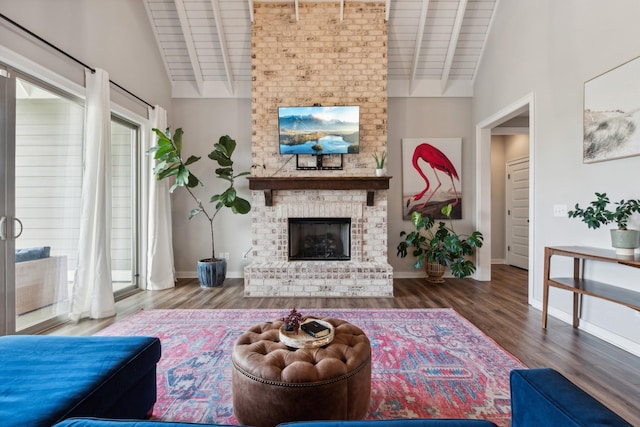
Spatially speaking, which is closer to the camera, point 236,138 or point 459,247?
point 459,247

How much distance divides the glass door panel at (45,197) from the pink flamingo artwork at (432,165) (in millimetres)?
4542

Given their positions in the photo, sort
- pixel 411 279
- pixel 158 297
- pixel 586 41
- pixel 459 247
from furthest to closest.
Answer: pixel 411 279 → pixel 459 247 → pixel 158 297 → pixel 586 41

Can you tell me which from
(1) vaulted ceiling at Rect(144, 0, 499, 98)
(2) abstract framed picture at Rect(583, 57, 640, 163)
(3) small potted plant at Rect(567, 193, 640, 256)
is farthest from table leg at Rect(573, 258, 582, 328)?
(1) vaulted ceiling at Rect(144, 0, 499, 98)

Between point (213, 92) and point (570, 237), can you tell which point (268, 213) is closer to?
point (213, 92)

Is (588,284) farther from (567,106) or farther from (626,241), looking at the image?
(567,106)

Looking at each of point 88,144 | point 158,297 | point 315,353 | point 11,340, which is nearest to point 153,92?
point 88,144

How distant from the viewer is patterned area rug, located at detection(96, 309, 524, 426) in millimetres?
1639

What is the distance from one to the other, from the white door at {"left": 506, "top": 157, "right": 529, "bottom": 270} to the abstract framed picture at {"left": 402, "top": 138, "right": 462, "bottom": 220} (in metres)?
1.78

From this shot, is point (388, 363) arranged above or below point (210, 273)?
below

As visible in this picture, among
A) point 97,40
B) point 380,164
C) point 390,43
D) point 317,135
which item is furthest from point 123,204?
point 390,43

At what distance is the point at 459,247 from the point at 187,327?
3620mm

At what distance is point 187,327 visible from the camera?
275cm

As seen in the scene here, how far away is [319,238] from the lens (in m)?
4.39

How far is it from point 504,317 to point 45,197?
480 cm
